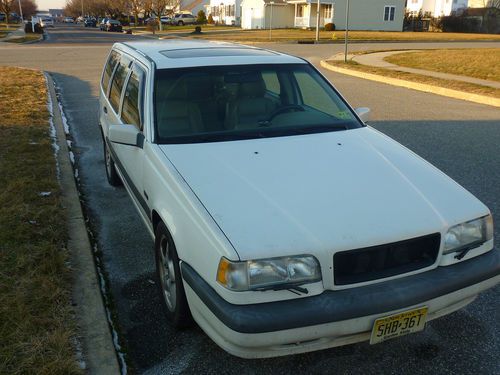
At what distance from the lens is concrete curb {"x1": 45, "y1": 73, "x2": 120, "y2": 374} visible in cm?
282

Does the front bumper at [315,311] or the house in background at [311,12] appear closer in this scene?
the front bumper at [315,311]

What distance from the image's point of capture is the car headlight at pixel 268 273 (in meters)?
2.43

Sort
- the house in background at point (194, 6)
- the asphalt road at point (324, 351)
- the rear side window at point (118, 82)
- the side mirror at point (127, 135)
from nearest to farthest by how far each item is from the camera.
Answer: the asphalt road at point (324, 351) → the side mirror at point (127, 135) → the rear side window at point (118, 82) → the house in background at point (194, 6)

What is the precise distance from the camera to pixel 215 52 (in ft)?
14.5

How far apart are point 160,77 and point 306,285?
7.30 feet

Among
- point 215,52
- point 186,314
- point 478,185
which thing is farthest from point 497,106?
point 186,314

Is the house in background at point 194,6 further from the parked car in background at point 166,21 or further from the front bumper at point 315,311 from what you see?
the front bumper at point 315,311

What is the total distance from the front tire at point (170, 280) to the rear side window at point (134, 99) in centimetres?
105

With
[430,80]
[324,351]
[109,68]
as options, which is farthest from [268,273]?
[430,80]

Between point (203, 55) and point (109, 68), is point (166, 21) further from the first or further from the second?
point (203, 55)

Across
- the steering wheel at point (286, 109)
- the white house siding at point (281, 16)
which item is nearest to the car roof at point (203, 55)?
the steering wheel at point (286, 109)

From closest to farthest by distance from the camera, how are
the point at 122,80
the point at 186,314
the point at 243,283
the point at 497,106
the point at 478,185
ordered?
the point at 243,283 → the point at 186,314 → the point at 122,80 → the point at 478,185 → the point at 497,106

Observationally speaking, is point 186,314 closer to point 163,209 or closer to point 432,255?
point 163,209

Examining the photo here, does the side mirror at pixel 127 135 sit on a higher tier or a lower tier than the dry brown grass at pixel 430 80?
higher
